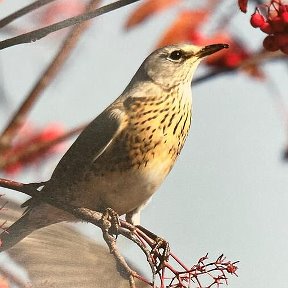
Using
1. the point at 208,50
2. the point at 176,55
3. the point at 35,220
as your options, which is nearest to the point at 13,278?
the point at 35,220

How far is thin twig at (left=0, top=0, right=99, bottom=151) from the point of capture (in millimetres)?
931

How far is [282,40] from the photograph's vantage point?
858mm

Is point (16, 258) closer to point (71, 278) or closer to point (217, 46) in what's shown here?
point (71, 278)

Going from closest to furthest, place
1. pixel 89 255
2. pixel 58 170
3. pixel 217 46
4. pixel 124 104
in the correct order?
pixel 217 46 → pixel 89 255 → pixel 58 170 → pixel 124 104

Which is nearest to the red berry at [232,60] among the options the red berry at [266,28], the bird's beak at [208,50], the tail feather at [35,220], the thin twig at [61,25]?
the bird's beak at [208,50]

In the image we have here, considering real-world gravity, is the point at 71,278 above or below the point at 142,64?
below

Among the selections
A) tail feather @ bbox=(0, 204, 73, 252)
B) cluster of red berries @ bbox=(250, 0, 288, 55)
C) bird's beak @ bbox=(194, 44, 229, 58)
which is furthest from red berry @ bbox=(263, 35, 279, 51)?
tail feather @ bbox=(0, 204, 73, 252)

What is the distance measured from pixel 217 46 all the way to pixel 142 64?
1.71ft

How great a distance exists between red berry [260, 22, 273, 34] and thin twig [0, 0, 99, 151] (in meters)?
0.22

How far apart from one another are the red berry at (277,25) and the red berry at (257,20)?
0.04 ft

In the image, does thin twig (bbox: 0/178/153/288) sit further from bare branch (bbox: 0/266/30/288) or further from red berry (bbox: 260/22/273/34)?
red berry (bbox: 260/22/273/34)

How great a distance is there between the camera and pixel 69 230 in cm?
127

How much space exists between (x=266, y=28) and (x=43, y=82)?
0.28 metres

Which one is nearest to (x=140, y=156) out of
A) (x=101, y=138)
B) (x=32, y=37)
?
(x=101, y=138)
